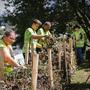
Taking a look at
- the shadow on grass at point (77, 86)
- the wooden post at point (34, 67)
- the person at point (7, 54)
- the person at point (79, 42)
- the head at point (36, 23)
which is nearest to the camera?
the person at point (7, 54)

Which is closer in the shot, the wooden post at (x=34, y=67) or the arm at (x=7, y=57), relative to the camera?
the arm at (x=7, y=57)

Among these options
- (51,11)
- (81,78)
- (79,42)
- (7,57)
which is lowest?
(81,78)

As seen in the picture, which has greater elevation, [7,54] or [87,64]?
[7,54]

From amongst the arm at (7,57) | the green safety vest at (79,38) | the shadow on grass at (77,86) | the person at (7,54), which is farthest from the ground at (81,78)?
the arm at (7,57)

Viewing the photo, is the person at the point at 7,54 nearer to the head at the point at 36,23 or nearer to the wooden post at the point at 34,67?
the wooden post at the point at 34,67

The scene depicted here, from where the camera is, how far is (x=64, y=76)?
1259cm

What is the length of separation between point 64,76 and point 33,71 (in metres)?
5.08

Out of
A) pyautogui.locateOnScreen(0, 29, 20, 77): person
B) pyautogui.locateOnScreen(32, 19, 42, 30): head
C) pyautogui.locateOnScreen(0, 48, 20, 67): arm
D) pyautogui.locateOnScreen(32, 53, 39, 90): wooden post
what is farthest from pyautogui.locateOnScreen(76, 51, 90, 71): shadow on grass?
pyautogui.locateOnScreen(0, 48, 20, 67): arm

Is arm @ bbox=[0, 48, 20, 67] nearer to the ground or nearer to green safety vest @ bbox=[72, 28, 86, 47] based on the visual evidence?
the ground

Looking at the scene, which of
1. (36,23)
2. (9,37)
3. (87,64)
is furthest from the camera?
(87,64)

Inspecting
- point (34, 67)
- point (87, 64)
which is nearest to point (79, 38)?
point (87, 64)

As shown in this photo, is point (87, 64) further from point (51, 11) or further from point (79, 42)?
point (51, 11)

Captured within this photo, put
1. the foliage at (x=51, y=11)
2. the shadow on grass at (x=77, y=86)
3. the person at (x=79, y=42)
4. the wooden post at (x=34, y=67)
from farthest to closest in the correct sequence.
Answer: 1. the foliage at (x=51, y=11)
2. the person at (x=79, y=42)
3. the shadow on grass at (x=77, y=86)
4. the wooden post at (x=34, y=67)

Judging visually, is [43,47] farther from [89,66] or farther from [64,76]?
[89,66]
